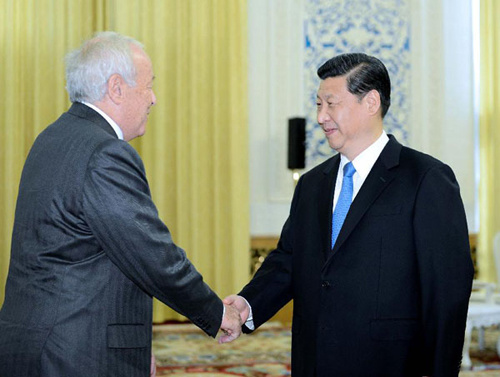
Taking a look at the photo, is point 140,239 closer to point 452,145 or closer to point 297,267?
point 297,267

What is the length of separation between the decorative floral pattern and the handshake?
545 centimetres

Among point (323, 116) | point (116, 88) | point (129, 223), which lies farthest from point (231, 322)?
point (116, 88)

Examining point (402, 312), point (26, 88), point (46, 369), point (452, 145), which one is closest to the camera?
point (46, 369)

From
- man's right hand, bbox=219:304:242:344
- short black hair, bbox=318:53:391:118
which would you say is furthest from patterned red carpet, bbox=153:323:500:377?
short black hair, bbox=318:53:391:118

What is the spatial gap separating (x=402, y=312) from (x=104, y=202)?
3.42ft

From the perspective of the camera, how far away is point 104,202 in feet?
7.11

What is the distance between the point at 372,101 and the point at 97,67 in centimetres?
100

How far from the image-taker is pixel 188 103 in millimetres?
7871

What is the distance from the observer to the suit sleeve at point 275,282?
2926 millimetres

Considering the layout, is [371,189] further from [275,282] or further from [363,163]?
[275,282]

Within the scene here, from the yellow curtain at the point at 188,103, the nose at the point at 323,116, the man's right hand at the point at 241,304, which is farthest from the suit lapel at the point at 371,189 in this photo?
the yellow curtain at the point at 188,103

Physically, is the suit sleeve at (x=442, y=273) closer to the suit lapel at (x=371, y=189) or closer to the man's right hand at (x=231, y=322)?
the suit lapel at (x=371, y=189)

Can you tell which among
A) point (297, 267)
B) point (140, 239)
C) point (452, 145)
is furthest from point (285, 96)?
point (140, 239)

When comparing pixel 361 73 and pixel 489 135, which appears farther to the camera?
pixel 489 135
